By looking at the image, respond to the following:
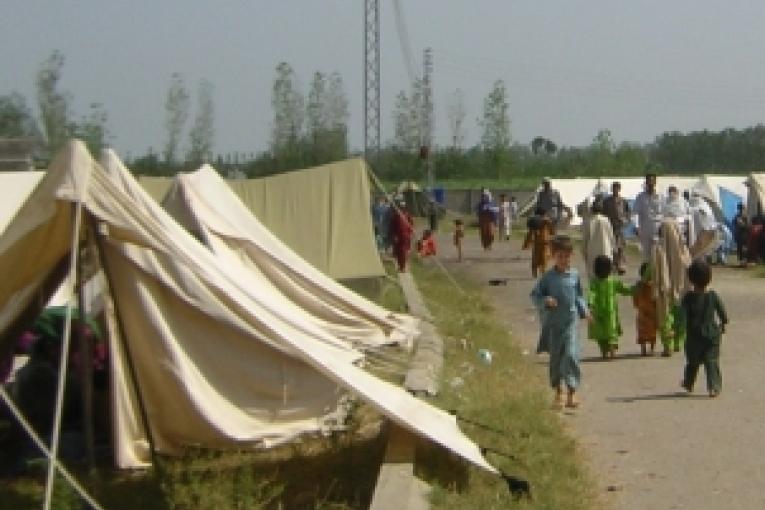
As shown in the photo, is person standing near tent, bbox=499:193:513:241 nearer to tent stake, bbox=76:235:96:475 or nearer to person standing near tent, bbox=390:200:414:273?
person standing near tent, bbox=390:200:414:273

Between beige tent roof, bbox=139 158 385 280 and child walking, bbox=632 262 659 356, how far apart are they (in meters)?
6.58

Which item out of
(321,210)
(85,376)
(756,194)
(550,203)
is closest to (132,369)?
(85,376)

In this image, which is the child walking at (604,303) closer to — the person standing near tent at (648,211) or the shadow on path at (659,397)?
the shadow on path at (659,397)

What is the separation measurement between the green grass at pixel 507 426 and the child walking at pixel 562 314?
29cm

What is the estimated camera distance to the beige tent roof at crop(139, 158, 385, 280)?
866 inches

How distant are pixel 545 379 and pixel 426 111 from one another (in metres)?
57.1

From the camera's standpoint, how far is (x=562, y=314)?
12.0 metres

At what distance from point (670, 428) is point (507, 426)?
148 centimetres

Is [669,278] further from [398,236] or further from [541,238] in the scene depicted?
[398,236]

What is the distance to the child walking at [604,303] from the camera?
1484 cm

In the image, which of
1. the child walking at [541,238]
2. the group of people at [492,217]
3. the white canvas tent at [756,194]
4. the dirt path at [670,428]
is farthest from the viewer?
the group of people at [492,217]

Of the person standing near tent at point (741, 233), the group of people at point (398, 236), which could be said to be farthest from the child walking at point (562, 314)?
the person standing near tent at point (741, 233)

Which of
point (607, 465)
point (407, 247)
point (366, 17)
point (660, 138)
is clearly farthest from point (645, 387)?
point (660, 138)

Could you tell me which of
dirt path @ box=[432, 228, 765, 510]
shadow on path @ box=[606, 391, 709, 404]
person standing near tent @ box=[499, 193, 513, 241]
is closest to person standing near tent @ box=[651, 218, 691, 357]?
dirt path @ box=[432, 228, 765, 510]
